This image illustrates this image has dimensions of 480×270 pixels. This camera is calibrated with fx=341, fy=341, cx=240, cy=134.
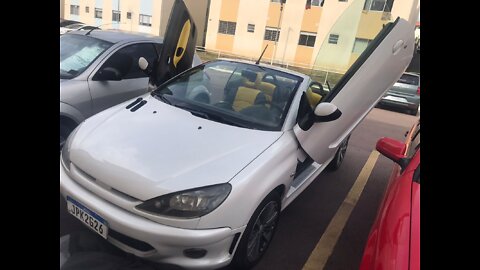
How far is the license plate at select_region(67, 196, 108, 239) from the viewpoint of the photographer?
6.87 feet

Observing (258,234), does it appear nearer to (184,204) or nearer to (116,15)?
(184,204)

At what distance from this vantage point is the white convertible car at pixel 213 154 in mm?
2027

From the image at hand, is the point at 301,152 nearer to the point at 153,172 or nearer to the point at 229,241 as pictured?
the point at 229,241

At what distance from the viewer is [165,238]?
197 centimetres

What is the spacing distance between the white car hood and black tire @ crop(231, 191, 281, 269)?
1.16ft

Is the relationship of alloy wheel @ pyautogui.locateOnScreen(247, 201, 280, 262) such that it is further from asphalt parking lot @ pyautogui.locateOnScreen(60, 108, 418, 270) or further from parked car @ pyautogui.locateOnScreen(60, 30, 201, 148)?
parked car @ pyautogui.locateOnScreen(60, 30, 201, 148)

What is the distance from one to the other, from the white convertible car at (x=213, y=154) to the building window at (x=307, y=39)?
23373 millimetres

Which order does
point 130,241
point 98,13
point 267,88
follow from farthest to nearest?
1. point 98,13
2. point 267,88
3. point 130,241

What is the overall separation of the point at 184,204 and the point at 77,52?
2.93 m

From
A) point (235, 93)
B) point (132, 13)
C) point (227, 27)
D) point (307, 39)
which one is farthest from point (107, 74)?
point (132, 13)

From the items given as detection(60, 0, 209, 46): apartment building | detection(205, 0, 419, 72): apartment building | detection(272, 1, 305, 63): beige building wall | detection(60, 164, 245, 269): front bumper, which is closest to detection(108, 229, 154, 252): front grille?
detection(60, 164, 245, 269): front bumper

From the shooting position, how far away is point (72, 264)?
6.25 ft

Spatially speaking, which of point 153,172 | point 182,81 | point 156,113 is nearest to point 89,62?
point 182,81

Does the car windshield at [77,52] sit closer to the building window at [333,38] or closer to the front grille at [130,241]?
the front grille at [130,241]
